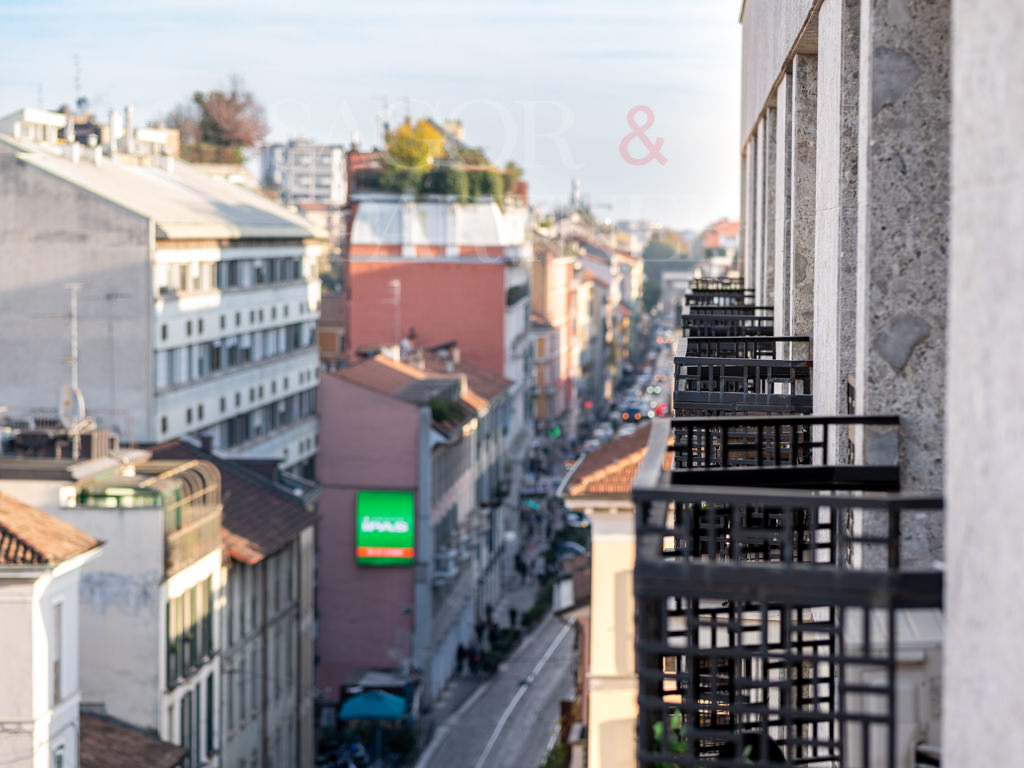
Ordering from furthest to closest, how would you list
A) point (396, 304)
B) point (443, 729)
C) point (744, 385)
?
point (396, 304)
point (443, 729)
point (744, 385)

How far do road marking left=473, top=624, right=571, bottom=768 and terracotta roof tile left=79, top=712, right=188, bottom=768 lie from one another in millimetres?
14955

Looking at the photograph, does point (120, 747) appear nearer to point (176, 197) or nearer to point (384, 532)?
point (176, 197)

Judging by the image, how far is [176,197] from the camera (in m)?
51.2

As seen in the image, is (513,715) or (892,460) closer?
(892,460)

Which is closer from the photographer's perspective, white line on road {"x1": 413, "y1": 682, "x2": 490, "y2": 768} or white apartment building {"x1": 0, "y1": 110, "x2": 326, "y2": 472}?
white apartment building {"x1": 0, "y1": 110, "x2": 326, "y2": 472}

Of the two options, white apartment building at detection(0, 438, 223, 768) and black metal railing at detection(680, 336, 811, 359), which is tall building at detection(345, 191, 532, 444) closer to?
white apartment building at detection(0, 438, 223, 768)

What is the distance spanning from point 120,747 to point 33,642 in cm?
413

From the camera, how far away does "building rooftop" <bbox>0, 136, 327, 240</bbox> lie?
146 ft

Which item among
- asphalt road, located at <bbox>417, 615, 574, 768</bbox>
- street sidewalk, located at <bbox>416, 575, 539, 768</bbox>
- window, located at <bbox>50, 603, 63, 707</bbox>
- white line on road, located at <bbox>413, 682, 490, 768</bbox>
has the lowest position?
street sidewalk, located at <bbox>416, 575, 539, 768</bbox>

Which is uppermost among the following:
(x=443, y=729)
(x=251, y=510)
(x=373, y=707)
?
(x=251, y=510)

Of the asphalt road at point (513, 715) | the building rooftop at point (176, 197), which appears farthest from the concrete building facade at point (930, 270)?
the asphalt road at point (513, 715)

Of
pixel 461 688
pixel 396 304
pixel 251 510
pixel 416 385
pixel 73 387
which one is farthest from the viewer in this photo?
pixel 396 304

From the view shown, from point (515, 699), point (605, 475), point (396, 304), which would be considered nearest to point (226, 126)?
point (396, 304)

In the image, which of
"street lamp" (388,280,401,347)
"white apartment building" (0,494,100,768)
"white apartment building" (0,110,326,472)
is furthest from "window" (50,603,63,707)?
"street lamp" (388,280,401,347)
